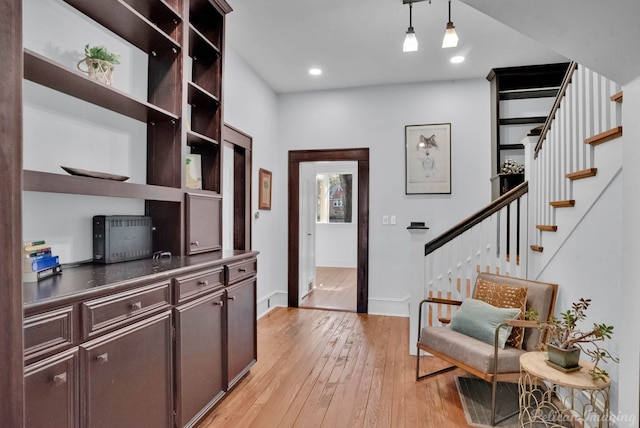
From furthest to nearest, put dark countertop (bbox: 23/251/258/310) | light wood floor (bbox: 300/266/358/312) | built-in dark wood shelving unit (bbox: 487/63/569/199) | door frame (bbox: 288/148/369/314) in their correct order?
light wood floor (bbox: 300/266/358/312)
door frame (bbox: 288/148/369/314)
built-in dark wood shelving unit (bbox: 487/63/569/199)
dark countertop (bbox: 23/251/258/310)

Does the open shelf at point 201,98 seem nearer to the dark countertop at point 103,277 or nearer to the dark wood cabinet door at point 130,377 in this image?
the dark countertop at point 103,277

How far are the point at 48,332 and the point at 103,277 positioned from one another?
0.38 meters

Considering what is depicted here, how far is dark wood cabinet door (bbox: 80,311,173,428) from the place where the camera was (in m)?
1.33

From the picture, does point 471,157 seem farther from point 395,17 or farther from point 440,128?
point 395,17

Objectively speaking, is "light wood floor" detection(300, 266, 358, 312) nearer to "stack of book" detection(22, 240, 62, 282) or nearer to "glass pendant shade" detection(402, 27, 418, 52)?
"glass pendant shade" detection(402, 27, 418, 52)

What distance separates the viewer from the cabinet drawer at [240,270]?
231cm

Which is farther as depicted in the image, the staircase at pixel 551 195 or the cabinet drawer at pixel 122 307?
the staircase at pixel 551 195

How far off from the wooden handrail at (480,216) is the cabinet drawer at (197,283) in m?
1.85

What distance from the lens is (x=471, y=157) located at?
418 cm

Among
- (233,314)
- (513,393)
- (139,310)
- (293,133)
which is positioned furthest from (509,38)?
(139,310)

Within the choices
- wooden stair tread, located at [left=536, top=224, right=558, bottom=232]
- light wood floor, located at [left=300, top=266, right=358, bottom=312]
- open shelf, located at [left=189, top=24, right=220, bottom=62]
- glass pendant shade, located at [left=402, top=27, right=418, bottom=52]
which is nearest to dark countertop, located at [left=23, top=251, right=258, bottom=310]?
open shelf, located at [left=189, top=24, right=220, bottom=62]

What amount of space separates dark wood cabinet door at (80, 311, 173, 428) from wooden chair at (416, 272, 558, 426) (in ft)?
5.77

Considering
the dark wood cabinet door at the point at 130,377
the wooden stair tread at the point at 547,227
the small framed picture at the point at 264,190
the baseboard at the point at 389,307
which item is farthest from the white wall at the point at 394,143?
the dark wood cabinet door at the point at 130,377

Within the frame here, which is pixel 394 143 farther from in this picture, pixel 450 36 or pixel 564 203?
pixel 564 203
